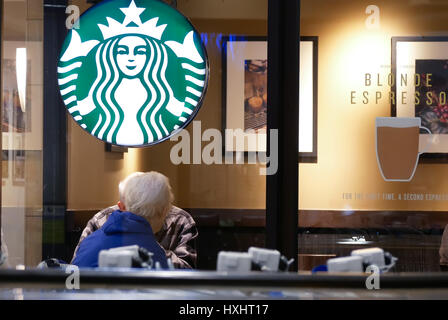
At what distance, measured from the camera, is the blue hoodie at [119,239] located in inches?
122

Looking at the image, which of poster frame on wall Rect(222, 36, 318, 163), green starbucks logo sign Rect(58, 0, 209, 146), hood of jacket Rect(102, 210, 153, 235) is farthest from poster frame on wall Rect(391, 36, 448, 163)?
hood of jacket Rect(102, 210, 153, 235)

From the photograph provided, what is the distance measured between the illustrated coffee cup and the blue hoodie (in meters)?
1.23

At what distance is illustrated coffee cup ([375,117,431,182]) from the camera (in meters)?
3.62

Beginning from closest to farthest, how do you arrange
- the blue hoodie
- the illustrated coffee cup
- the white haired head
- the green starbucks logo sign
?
1. the blue hoodie
2. the white haired head
3. the green starbucks logo sign
4. the illustrated coffee cup

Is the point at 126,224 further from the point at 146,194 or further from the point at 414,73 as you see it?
the point at 414,73

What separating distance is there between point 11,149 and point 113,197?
582 mm

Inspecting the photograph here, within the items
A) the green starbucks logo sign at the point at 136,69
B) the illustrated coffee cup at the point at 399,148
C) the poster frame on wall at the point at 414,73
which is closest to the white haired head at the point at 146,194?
the green starbucks logo sign at the point at 136,69

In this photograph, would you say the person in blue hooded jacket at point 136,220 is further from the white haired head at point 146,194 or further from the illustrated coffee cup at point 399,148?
the illustrated coffee cup at point 399,148

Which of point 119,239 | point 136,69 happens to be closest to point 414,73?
point 136,69

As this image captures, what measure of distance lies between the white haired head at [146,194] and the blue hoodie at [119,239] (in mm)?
84

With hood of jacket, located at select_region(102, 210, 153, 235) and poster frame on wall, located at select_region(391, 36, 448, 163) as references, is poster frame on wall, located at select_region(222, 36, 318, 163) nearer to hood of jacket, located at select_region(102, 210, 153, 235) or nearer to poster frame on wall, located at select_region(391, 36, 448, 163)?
poster frame on wall, located at select_region(391, 36, 448, 163)
